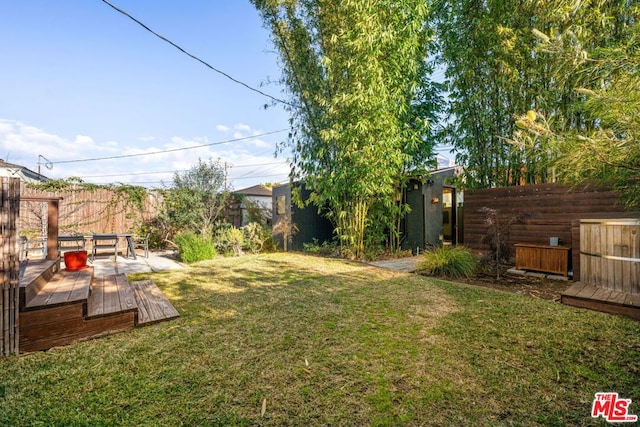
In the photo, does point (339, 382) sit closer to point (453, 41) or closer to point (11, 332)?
point (11, 332)

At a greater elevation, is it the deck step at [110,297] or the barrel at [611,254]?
the barrel at [611,254]

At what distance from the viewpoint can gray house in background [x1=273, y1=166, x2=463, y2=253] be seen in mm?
6773

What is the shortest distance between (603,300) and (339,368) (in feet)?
8.97

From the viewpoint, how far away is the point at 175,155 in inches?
722

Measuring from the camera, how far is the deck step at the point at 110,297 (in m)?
2.20

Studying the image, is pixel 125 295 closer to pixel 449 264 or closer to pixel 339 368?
pixel 339 368

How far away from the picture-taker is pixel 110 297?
8.33 feet

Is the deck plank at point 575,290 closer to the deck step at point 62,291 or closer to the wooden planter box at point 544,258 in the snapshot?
the wooden planter box at point 544,258

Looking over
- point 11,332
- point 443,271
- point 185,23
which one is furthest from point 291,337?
point 185,23

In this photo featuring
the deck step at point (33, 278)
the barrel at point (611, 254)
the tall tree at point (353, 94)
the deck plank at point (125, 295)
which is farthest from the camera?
the tall tree at point (353, 94)

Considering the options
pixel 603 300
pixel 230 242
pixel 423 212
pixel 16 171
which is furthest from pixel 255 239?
pixel 16 171

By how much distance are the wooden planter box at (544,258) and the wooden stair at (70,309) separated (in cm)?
501

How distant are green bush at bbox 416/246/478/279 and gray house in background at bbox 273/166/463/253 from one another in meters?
2.25

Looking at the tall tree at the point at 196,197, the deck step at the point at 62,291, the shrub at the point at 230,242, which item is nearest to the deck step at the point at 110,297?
Result: the deck step at the point at 62,291
